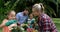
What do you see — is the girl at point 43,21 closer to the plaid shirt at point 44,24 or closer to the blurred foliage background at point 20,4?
the plaid shirt at point 44,24

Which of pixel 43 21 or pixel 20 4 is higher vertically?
pixel 20 4

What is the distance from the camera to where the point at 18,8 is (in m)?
16.7

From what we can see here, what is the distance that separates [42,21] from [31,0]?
11.1 meters

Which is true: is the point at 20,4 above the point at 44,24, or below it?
above

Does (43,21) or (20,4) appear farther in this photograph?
(20,4)

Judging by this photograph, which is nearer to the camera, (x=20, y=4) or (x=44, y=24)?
(x=44, y=24)

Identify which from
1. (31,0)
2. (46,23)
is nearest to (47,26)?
(46,23)

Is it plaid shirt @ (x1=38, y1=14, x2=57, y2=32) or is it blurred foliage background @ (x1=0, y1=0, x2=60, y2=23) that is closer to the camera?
plaid shirt @ (x1=38, y1=14, x2=57, y2=32)

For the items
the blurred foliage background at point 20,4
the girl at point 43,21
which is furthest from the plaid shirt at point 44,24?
the blurred foliage background at point 20,4

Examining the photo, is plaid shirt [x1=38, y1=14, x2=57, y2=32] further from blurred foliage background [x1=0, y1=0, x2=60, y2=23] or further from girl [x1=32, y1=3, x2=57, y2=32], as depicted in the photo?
blurred foliage background [x1=0, y1=0, x2=60, y2=23]

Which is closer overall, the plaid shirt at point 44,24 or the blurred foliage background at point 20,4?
the plaid shirt at point 44,24

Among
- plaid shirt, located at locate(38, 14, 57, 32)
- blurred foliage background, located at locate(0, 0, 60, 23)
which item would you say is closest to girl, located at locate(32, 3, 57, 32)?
plaid shirt, located at locate(38, 14, 57, 32)

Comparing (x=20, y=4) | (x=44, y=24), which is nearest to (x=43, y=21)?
(x=44, y=24)

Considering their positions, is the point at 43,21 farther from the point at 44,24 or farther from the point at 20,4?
the point at 20,4
